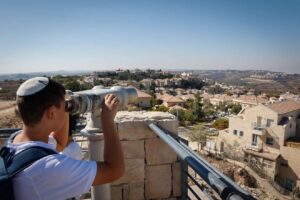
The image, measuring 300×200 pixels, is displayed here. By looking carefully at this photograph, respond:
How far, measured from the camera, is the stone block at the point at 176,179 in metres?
2.94

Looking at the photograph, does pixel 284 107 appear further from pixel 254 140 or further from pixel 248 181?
pixel 248 181

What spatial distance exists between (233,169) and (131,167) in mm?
19739

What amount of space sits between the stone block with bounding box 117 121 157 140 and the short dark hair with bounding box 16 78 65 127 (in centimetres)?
158

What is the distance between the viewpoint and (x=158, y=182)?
2.94 meters

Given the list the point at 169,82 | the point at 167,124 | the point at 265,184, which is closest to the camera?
the point at 167,124

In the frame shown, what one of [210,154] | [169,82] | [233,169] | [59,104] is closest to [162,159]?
[59,104]

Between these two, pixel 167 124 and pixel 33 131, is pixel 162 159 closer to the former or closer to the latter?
pixel 167 124

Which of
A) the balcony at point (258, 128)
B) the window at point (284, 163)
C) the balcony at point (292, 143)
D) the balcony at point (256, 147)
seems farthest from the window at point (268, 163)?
the balcony at point (258, 128)

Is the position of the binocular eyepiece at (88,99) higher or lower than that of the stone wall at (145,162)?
higher

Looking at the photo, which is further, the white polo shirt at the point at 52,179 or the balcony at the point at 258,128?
the balcony at the point at 258,128

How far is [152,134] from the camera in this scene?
2867 mm

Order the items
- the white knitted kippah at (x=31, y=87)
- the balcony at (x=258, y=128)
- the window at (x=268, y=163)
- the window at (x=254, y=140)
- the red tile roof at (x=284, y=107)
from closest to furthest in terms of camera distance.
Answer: the white knitted kippah at (x=31, y=87) < the window at (x=268, y=163) < the balcony at (x=258, y=128) < the red tile roof at (x=284, y=107) < the window at (x=254, y=140)

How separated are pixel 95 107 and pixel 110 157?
0.52 metres

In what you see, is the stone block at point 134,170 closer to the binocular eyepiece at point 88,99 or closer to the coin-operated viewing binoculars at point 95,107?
the coin-operated viewing binoculars at point 95,107
